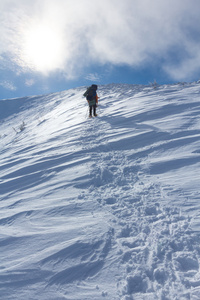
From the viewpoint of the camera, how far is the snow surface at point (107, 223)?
1.58 metres

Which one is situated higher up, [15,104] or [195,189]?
[15,104]

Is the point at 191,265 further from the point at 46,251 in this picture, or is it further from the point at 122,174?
the point at 122,174

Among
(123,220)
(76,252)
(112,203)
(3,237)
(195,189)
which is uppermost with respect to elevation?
(195,189)

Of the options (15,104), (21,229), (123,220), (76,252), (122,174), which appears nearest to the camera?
(76,252)

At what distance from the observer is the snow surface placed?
1.58 metres

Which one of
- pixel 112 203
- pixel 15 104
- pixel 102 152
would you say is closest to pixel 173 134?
pixel 102 152

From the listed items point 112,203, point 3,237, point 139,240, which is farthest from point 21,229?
point 139,240

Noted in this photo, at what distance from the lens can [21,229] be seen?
2.30 meters

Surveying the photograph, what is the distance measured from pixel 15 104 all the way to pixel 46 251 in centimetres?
2767

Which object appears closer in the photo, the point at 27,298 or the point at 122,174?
the point at 27,298

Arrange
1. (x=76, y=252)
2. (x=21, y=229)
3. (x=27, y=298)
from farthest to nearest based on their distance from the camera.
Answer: (x=21, y=229) < (x=76, y=252) < (x=27, y=298)

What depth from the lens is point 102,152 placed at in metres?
4.12

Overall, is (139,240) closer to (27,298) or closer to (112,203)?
(112,203)

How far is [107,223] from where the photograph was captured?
7.04ft
